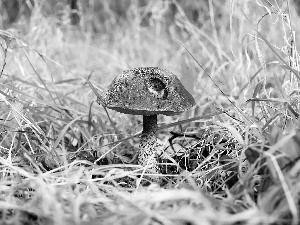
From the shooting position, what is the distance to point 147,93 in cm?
154

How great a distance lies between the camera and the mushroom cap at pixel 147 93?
1521mm

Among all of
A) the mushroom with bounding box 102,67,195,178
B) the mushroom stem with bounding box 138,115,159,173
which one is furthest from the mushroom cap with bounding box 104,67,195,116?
the mushroom stem with bounding box 138,115,159,173

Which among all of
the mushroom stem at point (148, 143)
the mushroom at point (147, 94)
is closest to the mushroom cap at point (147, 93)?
the mushroom at point (147, 94)

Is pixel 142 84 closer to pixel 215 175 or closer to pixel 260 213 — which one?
pixel 215 175

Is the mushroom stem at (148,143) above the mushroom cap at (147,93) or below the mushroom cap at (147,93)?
below

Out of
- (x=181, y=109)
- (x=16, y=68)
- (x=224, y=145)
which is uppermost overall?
(x=16, y=68)

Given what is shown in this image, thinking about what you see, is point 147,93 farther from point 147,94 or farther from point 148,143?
point 148,143

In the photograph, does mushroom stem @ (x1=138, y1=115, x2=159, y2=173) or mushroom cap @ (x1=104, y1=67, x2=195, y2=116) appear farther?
mushroom stem @ (x1=138, y1=115, x2=159, y2=173)

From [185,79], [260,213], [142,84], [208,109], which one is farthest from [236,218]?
[208,109]

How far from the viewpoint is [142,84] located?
1.57 meters

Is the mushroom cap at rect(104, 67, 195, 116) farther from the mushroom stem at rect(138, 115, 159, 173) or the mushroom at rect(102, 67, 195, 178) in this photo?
the mushroom stem at rect(138, 115, 159, 173)

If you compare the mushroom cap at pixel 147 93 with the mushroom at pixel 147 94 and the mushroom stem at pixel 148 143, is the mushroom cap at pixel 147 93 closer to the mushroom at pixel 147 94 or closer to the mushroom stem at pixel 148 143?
the mushroom at pixel 147 94

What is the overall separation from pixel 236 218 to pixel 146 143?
0.85m

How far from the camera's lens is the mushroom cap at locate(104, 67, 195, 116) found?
1521 mm
